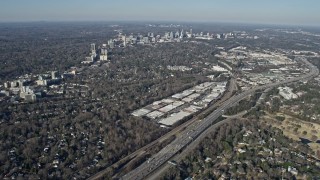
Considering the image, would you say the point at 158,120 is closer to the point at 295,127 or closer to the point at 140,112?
the point at 140,112

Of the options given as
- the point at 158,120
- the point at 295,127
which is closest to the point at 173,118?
the point at 158,120

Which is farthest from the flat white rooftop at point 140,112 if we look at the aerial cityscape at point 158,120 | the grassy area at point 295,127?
the grassy area at point 295,127

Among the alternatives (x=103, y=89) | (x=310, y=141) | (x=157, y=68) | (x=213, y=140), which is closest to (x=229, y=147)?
(x=213, y=140)

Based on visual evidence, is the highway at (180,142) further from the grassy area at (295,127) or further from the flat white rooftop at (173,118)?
the grassy area at (295,127)

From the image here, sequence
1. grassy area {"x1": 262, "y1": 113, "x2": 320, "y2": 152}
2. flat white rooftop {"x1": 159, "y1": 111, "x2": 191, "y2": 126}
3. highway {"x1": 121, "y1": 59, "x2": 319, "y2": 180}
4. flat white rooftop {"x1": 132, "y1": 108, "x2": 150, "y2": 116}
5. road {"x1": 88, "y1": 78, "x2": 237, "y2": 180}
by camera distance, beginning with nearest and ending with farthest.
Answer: road {"x1": 88, "y1": 78, "x2": 237, "y2": 180}
highway {"x1": 121, "y1": 59, "x2": 319, "y2": 180}
grassy area {"x1": 262, "y1": 113, "x2": 320, "y2": 152}
flat white rooftop {"x1": 159, "y1": 111, "x2": 191, "y2": 126}
flat white rooftop {"x1": 132, "y1": 108, "x2": 150, "y2": 116}

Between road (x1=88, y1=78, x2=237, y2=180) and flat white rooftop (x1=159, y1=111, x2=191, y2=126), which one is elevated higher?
flat white rooftop (x1=159, y1=111, x2=191, y2=126)

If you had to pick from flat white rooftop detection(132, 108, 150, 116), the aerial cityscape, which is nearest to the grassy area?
the aerial cityscape

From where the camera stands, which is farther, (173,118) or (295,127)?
(173,118)

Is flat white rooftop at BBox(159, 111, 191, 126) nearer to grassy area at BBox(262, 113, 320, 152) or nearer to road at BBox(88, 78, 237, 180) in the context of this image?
road at BBox(88, 78, 237, 180)
